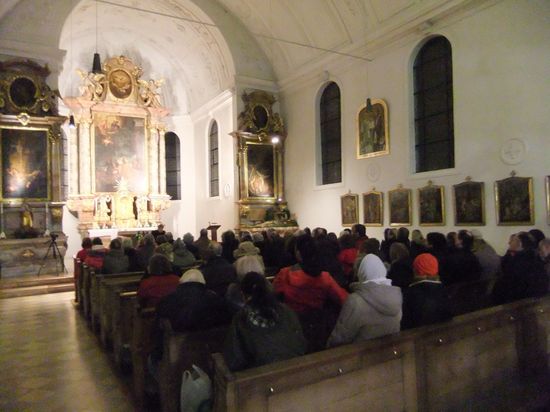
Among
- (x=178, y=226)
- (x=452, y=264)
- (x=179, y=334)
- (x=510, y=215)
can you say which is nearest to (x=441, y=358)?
(x=179, y=334)

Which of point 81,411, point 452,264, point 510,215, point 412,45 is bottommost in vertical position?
point 81,411

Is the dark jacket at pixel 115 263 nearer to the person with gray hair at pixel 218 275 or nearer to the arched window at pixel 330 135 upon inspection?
the person with gray hair at pixel 218 275

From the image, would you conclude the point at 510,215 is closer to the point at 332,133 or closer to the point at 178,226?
the point at 332,133

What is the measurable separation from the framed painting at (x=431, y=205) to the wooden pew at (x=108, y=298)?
730cm

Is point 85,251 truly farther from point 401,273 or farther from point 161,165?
point 161,165

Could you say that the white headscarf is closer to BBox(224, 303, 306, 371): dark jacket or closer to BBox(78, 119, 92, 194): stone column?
BBox(224, 303, 306, 371): dark jacket

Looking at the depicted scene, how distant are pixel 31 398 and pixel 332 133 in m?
11.8

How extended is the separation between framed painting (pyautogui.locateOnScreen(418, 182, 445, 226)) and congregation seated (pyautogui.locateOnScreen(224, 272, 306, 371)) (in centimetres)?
842

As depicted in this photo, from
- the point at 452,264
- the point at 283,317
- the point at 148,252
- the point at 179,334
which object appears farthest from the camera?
the point at 148,252

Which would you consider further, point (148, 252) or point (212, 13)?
point (212, 13)

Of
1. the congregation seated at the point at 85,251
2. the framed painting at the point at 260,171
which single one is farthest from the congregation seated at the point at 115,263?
the framed painting at the point at 260,171

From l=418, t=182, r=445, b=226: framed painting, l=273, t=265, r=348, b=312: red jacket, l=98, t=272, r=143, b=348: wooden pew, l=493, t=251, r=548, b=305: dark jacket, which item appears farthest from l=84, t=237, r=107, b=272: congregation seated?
l=418, t=182, r=445, b=226: framed painting

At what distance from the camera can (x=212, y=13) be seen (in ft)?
48.6

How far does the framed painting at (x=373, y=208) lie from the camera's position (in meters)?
11.7
